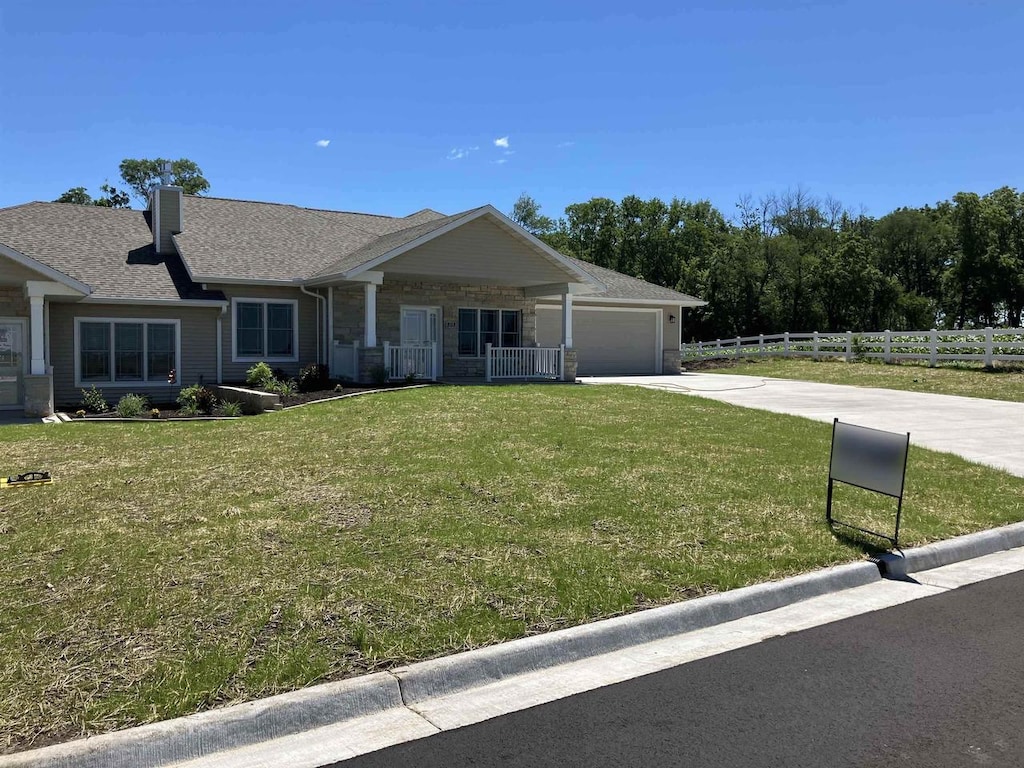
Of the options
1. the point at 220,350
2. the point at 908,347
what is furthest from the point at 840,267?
the point at 220,350

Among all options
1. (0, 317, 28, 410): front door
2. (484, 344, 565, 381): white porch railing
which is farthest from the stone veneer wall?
(0, 317, 28, 410): front door

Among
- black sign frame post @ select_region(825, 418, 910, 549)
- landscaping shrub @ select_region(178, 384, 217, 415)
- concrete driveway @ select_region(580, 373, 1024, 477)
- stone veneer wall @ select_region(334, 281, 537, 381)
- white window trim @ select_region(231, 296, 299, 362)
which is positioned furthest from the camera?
stone veneer wall @ select_region(334, 281, 537, 381)

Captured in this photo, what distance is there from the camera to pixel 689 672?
4.56m

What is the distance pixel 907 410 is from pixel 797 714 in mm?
14521

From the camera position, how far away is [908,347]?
28.9m

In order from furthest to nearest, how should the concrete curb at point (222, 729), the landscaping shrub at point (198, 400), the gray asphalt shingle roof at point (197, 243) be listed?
the gray asphalt shingle roof at point (197, 243), the landscaping shrub at point (198, 400), the concrete curb at point (222, 729)

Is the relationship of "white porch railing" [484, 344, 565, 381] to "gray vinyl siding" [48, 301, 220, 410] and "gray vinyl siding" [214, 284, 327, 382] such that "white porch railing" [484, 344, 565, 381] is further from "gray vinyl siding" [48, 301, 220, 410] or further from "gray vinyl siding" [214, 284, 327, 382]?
"gray vinyl siding" [48, 301, 220, 410]

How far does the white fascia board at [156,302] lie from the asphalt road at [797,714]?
671 inches

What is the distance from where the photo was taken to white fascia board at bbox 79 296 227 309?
1815 centimetres

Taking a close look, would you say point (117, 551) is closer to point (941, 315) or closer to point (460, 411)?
point (460, 411)

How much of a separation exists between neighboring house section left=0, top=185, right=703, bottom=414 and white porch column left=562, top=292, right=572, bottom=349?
44 mm

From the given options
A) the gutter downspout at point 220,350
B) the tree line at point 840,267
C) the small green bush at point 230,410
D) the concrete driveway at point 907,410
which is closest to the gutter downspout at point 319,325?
the gutter downspout at point 220,350

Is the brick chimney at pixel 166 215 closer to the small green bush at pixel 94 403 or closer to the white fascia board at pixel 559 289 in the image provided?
the small green bush at pixel 94 403

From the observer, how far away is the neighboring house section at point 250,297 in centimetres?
1823
